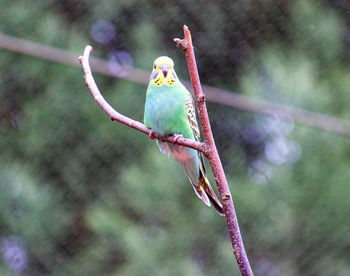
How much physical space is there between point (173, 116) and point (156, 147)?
60.8 inches

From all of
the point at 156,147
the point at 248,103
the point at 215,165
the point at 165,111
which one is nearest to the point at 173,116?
the point at 165,111

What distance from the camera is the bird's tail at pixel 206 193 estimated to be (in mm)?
1203

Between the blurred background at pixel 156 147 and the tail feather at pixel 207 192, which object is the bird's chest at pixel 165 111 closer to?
the tail feather at pixel 207 192

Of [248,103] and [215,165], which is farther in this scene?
[248,103]

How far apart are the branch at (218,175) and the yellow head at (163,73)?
1.65ft

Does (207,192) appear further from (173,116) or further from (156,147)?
(156,147)

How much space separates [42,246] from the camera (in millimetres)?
3121

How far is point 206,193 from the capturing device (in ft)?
4.13

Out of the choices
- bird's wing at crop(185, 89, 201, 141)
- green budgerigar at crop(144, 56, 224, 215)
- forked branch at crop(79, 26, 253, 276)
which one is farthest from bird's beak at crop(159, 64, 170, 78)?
forked branch at crop(79, 26, 253, 276)

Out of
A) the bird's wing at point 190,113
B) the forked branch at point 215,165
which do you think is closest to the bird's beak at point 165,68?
the bird's wing at point 190,113

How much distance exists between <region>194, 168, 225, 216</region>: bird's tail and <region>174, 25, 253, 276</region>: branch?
477 mm

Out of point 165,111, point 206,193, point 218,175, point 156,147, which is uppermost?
point 156,147

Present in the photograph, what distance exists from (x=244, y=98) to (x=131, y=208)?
76 centimetres

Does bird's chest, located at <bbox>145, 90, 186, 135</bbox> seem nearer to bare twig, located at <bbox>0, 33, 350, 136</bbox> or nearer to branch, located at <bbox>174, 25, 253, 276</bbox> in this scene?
branch, located at <bbox>174, 25, 253, 276</bbox>
